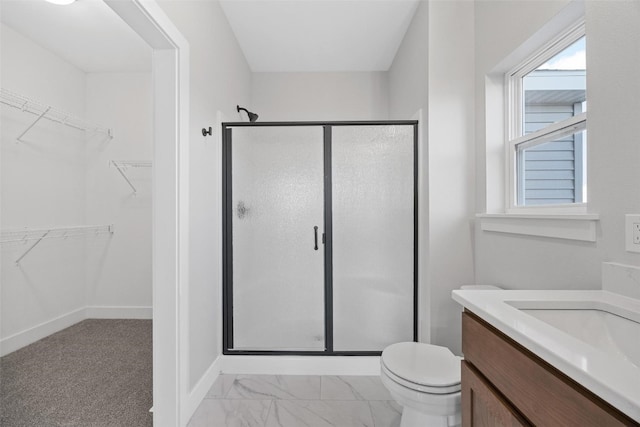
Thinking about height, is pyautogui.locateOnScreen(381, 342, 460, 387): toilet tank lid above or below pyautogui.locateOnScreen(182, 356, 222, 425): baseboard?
above

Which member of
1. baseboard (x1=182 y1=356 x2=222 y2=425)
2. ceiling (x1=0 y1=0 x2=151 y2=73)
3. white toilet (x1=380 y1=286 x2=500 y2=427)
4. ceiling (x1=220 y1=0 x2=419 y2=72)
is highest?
ceiling (x1=220 y1=0 x2=419 y2=72)

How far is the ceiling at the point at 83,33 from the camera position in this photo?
2.10 metres

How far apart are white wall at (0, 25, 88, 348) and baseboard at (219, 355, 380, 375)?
184cm

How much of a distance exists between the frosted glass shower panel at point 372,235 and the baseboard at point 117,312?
7.10 feet

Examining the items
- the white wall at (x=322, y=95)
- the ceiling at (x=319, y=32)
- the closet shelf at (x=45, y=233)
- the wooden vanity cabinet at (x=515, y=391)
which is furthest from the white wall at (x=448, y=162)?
the closet shelf at (x=45, y=233)

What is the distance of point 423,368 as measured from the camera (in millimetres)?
1270

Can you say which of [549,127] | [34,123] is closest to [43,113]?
[34,123]

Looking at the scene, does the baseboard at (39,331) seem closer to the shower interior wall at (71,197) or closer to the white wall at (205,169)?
the shower interior wall at (71,197)

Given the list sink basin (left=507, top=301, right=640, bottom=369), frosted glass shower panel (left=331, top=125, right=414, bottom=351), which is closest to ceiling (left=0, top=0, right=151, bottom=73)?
frosted glass shower panel (left=331, top=125, right=414, bottom=351)

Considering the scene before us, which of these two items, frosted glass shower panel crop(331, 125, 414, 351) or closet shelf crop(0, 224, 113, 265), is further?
closet shelf crop(0, 224, 113, 265)

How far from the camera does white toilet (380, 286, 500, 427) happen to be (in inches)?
45.4

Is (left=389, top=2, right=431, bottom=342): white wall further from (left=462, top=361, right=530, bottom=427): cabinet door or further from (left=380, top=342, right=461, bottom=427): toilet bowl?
(left=462, top=361, right=530, bottom=427): cabinet door

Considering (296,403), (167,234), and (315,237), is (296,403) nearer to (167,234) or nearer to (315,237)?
(315,237)

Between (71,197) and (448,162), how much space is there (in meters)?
3.35
